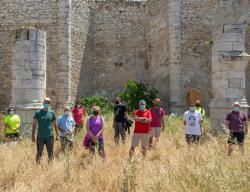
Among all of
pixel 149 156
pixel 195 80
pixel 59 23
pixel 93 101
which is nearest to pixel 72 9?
pixel 59 23

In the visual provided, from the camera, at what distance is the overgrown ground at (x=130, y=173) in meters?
5.68

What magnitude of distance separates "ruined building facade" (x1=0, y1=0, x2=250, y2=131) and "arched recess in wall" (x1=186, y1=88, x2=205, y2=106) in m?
0.05

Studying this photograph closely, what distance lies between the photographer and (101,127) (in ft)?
29.7

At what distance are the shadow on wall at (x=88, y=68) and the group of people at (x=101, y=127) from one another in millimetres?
9115

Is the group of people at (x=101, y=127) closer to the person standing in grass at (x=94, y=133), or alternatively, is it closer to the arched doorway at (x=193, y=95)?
the person standing in grass at (x=94, y=133)

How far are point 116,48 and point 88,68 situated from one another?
2023 millimetres

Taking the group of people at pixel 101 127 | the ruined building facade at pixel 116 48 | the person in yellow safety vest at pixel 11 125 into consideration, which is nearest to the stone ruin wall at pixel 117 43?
the ruined building facade at pixel 116 48

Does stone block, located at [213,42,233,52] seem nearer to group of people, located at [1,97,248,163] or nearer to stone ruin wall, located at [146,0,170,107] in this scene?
group of people, located at [1,97,248,163]

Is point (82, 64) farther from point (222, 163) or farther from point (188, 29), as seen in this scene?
point (222, 163)

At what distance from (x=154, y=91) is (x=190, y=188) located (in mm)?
14105

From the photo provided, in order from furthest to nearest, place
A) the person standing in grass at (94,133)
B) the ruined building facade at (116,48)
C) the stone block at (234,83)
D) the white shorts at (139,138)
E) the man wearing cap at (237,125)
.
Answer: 1. the ruined building facade at (116,48)
2. the stone block at (234,83)
3. the white shorts at (139,138)
4. the man wearing cap at (237,125)
5. the person standing in grass at (94,133)

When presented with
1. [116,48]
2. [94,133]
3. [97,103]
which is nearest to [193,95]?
[97,103]

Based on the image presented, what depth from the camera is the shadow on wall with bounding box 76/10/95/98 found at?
2052cm

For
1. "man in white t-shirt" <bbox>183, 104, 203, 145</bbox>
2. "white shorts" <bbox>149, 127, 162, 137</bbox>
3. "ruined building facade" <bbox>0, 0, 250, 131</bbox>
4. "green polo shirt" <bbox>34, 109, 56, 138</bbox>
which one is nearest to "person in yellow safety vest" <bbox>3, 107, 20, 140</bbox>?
"ruined building facade" <bbox>0, 0, 250, 131</bbox>
